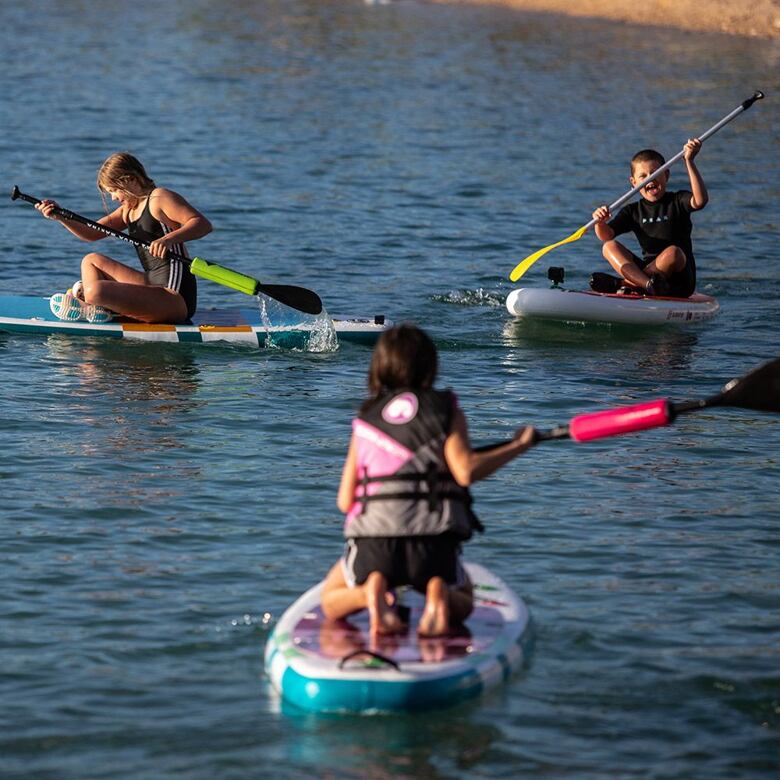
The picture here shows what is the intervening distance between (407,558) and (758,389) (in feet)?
5.38

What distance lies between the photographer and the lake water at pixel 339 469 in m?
6.18

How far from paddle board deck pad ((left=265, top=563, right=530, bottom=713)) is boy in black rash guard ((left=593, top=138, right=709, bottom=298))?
6.50 metres

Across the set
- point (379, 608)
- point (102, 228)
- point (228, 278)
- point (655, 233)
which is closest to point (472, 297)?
point (655, 233)

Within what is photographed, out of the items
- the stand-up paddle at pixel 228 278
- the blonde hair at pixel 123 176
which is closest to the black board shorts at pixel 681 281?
the stand-up paddle at pixel 228 278

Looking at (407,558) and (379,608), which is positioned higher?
(407,558)

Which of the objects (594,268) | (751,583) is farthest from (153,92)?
(751,583)

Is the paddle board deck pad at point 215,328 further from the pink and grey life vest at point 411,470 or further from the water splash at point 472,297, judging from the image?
the pink and grey life vest at point 411,470

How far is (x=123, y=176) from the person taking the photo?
11117mm

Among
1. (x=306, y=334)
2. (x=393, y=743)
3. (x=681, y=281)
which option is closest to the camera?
(x=393, y=743)

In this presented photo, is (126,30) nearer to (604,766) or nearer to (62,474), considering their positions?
(62,474)

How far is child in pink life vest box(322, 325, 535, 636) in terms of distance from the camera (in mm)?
6172

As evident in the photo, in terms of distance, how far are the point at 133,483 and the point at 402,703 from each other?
3332 mm

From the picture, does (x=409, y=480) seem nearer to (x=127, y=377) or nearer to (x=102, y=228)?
(x=127, y=377)

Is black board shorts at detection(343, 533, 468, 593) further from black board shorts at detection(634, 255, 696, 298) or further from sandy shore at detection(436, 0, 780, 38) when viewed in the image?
sandy shore at detection(436, 0, 780, 38)
